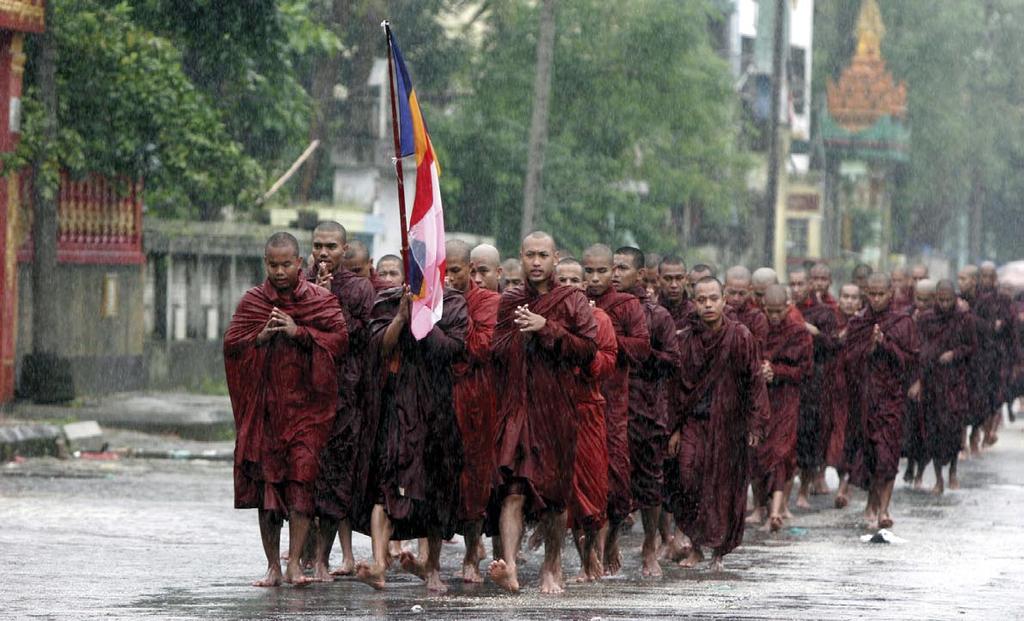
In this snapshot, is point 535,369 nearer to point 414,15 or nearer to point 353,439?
point 353,439

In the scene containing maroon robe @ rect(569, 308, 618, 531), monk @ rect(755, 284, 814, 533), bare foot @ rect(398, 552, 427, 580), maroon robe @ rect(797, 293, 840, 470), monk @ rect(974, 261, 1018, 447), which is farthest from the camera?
monk @ rect(974, 261, 1018, 447)

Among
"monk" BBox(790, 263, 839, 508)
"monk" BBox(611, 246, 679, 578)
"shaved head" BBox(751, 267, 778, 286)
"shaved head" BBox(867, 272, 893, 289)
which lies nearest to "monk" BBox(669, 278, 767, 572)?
"monk" BBox(611, 246, 679, 578)

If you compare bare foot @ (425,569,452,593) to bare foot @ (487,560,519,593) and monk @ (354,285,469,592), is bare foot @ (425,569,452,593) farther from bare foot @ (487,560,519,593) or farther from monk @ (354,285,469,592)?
bare foot @ (487,560,519,593)

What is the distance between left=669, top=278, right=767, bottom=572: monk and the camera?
40.3 feet

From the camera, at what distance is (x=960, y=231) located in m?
84.6

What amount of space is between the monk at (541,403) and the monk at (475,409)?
11 centimetres

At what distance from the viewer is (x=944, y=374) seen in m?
18.4

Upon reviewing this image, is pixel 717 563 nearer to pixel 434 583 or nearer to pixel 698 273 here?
pixel 434 583

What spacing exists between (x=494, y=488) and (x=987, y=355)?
12016mm

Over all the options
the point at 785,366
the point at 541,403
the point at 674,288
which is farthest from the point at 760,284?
the point at 541,403

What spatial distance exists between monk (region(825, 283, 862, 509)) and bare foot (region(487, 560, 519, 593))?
6.31 metres

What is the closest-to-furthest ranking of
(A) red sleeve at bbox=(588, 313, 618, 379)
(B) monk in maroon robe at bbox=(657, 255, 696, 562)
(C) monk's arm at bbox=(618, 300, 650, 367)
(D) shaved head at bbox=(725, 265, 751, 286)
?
(A) red sleeve at bbox=(588, 313, 618, 379) < (C) monk's arm at bbox=(618, 300, 650, 367) < (B) monk in maroon robe at bbox=(657, 255, 696, 562) < (D) shaved head at bbox=(725, 265, 751, 286)

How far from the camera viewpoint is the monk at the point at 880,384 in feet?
50.5

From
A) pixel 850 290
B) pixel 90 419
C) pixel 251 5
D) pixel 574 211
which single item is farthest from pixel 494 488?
pixel 574 211
